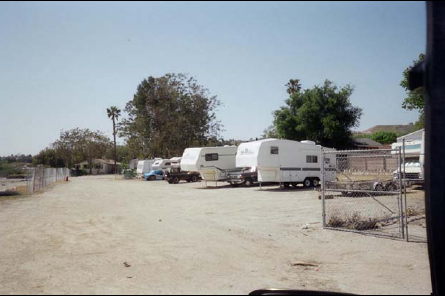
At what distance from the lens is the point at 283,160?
76.2ft

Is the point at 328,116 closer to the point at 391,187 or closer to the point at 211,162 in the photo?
the point at 211,162

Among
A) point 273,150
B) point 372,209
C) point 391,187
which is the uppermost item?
point 273,150

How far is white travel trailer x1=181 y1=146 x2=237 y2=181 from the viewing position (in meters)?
29.3

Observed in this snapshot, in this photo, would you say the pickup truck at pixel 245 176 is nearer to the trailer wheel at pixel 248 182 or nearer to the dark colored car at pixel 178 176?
the trailer wheel at pixel 248 182

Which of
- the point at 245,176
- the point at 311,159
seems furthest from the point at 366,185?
the point at 245,176

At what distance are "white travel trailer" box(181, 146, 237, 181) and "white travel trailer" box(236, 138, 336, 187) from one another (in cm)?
490

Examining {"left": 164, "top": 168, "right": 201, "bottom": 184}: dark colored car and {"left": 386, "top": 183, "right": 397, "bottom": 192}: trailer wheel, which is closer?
{"left": 386, "top": 183, "right": 397, "bottom": 192}: trailer wheel

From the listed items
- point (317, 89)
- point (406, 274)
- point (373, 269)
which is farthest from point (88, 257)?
point (317, 89)

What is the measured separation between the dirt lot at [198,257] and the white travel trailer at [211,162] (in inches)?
681

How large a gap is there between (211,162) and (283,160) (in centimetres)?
818

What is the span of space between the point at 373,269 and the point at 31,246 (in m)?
7.08

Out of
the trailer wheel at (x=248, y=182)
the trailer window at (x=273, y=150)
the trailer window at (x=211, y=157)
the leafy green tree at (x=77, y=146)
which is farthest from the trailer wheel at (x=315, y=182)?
the leafy green tree at (x=77, y=146)

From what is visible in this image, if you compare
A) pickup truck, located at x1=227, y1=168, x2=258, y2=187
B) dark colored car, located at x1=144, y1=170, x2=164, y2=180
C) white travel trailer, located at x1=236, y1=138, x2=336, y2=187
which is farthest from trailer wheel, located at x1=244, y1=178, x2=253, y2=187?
dark colored car, located at x1=144, y1=170, x2=164, y2=180

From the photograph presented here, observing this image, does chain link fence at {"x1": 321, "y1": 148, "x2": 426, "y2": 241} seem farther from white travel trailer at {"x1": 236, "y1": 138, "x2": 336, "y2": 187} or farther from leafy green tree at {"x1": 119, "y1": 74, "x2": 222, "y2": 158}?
leafy green tree at {"x1": 119, "y1": 74, "x2": 222, "y2": 158}
